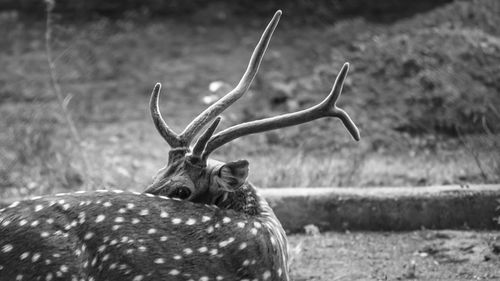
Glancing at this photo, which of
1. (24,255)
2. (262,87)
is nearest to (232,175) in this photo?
(24,255)

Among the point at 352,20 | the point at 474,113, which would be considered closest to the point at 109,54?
the point at 352,20

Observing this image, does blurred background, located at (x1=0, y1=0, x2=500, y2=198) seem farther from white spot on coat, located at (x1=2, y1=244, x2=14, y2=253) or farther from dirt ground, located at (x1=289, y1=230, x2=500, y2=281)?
white spot on coat, located at (x1=2, y1=244, x2=14, y2=253)

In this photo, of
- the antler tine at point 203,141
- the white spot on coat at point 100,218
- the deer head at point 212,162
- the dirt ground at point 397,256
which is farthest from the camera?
the dirt ground at point 397,256

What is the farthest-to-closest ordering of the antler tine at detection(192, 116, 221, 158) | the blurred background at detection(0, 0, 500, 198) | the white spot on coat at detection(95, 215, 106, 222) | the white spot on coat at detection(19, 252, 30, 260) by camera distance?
the blurred background at detection(0, 0, 500, 198), the antler tine at detection(192, 116, 221, 158), the white spot on coat at detection(95, 215, 106, 222), the white spot on coat at detection(19, 252, 30, 260)

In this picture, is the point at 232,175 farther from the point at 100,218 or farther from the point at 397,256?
the point at 397,256

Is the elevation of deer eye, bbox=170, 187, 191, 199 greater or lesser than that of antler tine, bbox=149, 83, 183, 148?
lesser

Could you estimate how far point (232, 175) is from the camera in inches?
178

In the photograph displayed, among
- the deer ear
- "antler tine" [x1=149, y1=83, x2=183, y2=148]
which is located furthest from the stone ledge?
the deer ear

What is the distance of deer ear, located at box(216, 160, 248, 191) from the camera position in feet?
14.7

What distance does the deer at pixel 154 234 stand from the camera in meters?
4.12

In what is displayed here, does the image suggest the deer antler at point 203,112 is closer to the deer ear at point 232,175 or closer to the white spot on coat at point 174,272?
the deer ear at point 232,175

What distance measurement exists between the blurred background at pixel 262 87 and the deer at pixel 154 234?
2328 millimetres

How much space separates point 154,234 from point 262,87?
556 cm

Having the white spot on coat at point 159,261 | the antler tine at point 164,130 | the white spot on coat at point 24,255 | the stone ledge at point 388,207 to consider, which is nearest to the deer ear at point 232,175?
the antler tine at point 164,130
